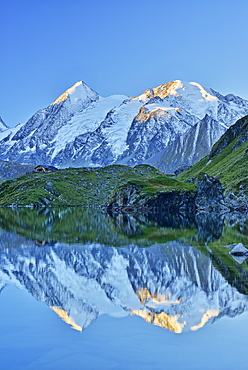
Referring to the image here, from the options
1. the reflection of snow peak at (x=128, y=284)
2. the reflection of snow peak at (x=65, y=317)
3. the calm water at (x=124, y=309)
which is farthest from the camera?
the reflection of snow peak at (x=128, y=284)

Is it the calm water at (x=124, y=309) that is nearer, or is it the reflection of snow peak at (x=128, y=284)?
the calm water at (x=124, y=309)

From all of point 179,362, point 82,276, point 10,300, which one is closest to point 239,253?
point 82,276

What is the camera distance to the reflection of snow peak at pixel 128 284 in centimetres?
3014

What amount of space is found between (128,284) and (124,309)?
7.21 meters

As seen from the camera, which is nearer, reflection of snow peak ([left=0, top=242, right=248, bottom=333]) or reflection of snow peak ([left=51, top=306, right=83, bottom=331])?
reflection of snow peak ([left=51, top=306, right=83, bottom=331])

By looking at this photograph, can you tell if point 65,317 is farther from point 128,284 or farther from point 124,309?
point 128,284

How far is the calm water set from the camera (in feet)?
74.7

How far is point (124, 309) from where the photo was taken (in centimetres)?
3130

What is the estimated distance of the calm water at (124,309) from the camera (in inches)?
897

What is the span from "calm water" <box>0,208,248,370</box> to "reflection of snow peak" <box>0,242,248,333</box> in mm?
72

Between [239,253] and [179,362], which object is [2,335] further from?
[239,253]

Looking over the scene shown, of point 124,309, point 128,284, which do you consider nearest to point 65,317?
point 124,309

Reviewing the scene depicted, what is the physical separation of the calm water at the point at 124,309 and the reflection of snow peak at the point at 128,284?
0.07 meters

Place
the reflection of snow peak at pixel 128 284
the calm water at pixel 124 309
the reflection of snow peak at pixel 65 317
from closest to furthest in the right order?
the calm water at pixel 124 309 < the reflection of snow peak at pixel 65 317 < the reflection of snow peak at pixel 128 284
